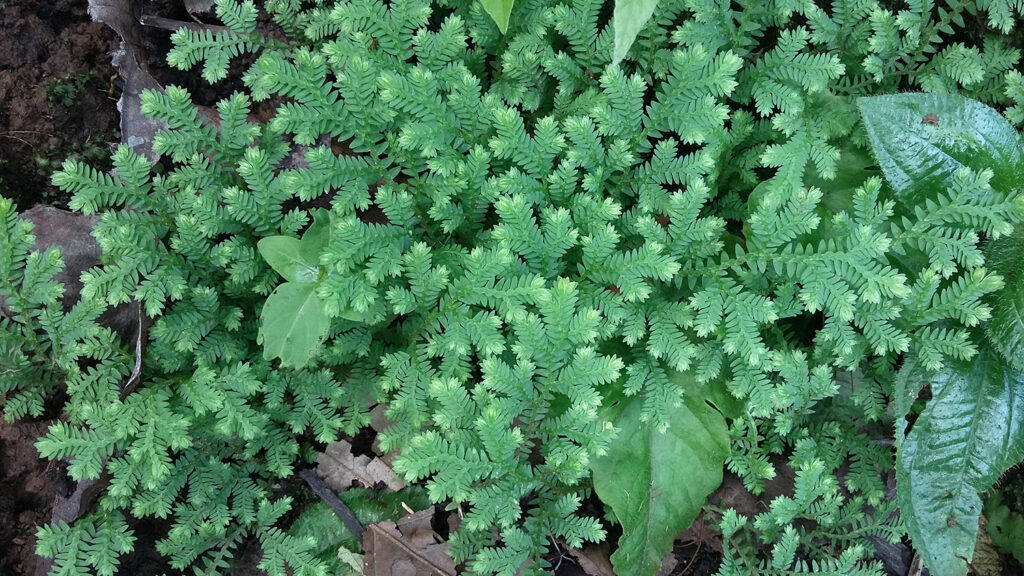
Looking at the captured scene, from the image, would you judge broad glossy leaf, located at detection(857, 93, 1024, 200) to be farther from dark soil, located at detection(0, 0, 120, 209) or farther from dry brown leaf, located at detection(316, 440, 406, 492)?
dark soil, located at detection(0, 0, 120, 209)

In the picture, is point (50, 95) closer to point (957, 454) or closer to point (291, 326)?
point (291, 326)

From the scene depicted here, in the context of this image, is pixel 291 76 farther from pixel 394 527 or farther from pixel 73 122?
pixel 394 527

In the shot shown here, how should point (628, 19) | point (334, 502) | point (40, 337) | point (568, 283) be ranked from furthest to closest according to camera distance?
point (334, 502), point (40, 337), point (568, 283), point (628, 19)

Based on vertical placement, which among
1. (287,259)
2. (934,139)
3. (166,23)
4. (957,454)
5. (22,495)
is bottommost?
(22,495)

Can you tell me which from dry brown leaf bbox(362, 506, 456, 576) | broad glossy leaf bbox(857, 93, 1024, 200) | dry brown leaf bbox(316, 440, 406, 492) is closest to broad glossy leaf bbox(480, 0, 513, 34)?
broad glossy leaf bbox(857, 93, 1024, 200)

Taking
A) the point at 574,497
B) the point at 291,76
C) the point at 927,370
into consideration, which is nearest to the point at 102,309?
the point at 291,76

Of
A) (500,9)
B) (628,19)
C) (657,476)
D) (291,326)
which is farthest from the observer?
(657,476)

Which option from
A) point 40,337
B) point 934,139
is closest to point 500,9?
point 934,139
